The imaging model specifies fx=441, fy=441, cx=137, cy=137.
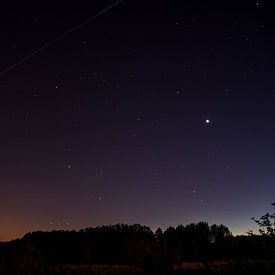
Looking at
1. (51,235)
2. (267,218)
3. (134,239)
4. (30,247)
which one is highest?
(51,235)

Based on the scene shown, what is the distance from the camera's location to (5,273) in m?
22.0

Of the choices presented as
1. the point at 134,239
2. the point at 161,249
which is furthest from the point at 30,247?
the point at 134,239

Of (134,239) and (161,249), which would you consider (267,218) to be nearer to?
(161,249)

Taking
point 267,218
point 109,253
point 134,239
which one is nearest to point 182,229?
point 109,253

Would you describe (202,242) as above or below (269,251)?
above

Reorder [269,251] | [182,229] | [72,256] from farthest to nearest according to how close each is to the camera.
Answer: [182,229] → [72,256] → [269,251]

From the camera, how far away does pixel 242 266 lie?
2031cm

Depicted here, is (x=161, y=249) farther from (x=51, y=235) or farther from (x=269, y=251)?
(x=51, y=235)

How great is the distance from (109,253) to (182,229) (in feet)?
62.3

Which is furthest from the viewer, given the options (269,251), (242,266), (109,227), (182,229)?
(109,227)

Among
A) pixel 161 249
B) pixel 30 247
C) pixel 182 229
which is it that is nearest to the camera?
pixel 161 249

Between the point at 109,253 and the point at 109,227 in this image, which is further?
the point at 109,227

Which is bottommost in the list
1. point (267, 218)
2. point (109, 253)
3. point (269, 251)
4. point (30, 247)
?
point (269, 251)

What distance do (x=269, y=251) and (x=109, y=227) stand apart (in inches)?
4132
